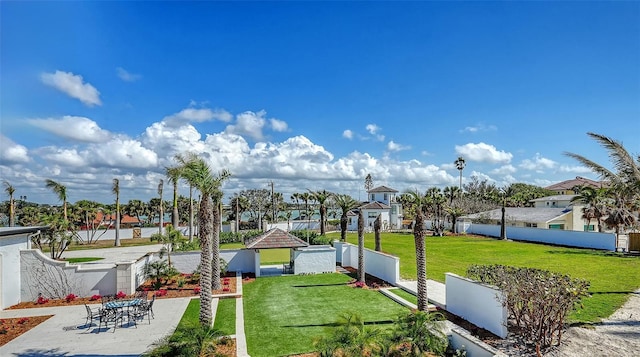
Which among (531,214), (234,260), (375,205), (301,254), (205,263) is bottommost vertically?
(234,260)

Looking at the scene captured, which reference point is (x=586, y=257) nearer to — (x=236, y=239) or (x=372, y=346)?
(x=372, y=346)

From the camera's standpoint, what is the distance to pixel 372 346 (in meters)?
8.88

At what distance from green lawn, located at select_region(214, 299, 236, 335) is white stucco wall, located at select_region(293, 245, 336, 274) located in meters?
6.49

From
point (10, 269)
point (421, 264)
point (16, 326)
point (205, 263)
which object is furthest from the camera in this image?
point (10, 269)

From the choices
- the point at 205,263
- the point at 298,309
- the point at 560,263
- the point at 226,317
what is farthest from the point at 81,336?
the point at 560,263

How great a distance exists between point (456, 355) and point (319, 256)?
13.6 metres

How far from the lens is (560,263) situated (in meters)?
23.7

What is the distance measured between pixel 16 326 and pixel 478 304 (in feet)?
53.8

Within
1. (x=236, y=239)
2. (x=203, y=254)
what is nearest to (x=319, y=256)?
(x=203, y=254)

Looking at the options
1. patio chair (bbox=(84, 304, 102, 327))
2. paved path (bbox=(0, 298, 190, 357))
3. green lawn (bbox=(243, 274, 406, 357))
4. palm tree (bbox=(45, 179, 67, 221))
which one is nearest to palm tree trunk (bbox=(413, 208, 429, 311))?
green lawn (bbox=(243, 274, 406, 357))

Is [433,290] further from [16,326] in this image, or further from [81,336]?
[16,326]

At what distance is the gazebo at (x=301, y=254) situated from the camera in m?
22.4

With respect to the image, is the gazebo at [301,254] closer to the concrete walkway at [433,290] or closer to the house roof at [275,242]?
the house roof at [275,242]

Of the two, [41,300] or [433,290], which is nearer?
[41,300]
